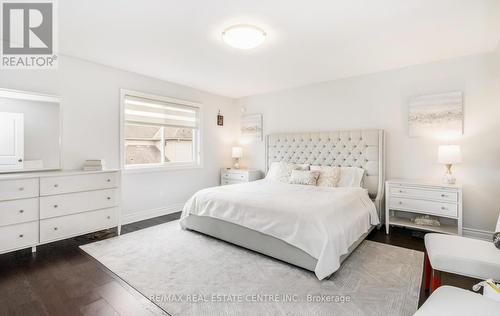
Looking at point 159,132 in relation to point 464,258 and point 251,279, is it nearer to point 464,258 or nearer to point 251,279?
point 251,279

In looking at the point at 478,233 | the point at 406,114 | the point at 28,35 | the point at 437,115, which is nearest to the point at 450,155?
the point at 437,115

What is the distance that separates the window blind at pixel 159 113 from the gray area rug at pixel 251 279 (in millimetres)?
2022

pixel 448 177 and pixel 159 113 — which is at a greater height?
pixel 159 113

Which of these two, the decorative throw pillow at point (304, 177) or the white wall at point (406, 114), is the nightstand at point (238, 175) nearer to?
the decorative throw pillow at point (304, 177)

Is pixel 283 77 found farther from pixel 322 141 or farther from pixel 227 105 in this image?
pixel 227 105

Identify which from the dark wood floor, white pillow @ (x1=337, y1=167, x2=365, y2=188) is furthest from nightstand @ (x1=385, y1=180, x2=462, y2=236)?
the dark wood floor

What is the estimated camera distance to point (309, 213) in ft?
7.45

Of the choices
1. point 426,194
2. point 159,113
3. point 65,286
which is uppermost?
point 159,113

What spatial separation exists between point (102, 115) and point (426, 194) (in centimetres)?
467

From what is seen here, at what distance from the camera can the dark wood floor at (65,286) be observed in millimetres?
1770

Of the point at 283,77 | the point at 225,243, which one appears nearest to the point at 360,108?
the point at 283,77

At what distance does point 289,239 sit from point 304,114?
294cm

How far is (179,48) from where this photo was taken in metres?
2.97

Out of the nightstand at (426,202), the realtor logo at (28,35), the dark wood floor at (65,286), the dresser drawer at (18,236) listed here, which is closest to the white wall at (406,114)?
the nightstand at (426,202)
